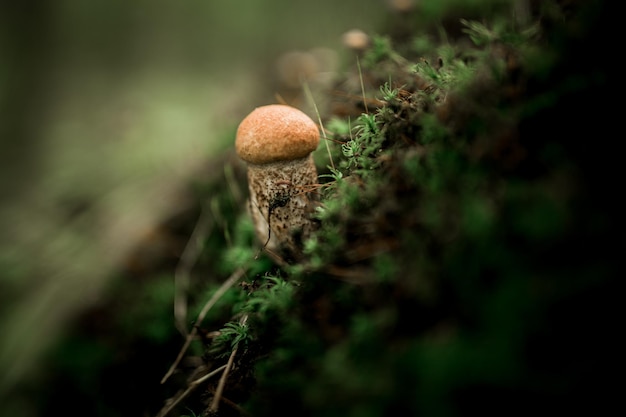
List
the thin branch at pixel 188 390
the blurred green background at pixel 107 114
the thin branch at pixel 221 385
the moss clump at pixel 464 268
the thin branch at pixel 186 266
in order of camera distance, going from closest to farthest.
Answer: the moss clump at pixel 464 268 → the thin branch at pixel 221 385 → the thin branch at pixel 188 390 → the thin branch at pixel 186 266 → the blurred green background at pixel 107 114

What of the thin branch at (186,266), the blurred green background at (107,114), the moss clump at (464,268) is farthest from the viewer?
the blurred green background at (107,114)

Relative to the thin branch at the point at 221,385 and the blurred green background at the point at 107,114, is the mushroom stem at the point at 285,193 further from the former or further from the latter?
the blurred green background at the point at 107,114

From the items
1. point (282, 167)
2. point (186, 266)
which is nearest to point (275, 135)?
point (282, 167)

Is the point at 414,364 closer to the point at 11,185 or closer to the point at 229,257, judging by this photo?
the point at 229,257

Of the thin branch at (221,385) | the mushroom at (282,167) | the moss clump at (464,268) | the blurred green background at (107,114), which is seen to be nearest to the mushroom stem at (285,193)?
the mushroom at (282,167)

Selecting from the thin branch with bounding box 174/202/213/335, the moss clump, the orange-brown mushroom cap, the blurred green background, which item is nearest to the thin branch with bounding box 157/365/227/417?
the moss clump

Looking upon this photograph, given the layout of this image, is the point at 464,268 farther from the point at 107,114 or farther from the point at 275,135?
the point at 107,114
